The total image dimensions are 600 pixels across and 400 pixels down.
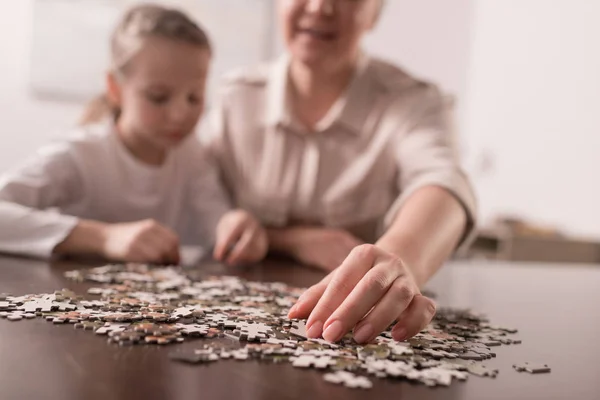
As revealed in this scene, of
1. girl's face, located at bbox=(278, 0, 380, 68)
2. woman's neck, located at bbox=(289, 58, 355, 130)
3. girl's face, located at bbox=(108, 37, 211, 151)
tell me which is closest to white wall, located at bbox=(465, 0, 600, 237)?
woman's neck, located at bbox=(289, 58, 355, 130)

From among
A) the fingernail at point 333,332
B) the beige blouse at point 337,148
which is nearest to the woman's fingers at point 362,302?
the fingernail at point 333,332

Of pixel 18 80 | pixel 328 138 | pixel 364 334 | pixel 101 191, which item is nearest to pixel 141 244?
pixel 101 191

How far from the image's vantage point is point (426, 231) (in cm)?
110

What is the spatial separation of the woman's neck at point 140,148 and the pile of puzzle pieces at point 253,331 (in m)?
0.76

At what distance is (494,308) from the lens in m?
1.08

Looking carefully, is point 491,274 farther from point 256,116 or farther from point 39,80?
point 39,80

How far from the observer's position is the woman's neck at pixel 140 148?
169 centimetres

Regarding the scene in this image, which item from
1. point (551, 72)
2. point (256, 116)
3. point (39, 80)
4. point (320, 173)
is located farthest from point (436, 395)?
point (39, 80)

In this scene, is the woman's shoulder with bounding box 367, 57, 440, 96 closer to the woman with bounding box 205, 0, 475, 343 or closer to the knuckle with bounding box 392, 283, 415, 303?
the woman with bounding box 205, 0, 475, 343

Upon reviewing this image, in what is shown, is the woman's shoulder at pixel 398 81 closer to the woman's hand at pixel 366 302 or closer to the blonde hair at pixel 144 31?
the blonde hair at pixel 144 31

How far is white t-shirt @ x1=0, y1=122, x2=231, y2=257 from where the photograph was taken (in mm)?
1313

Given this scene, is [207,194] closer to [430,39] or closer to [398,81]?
[398,81]

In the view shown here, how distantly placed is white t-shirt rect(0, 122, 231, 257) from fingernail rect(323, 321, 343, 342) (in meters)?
0.81

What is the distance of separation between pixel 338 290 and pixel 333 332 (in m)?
0.07
